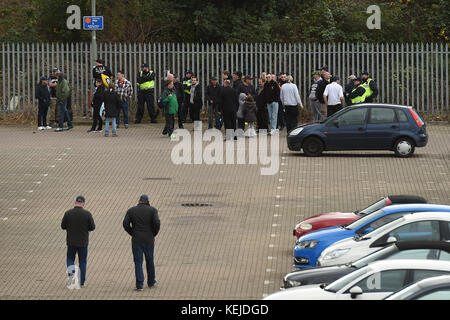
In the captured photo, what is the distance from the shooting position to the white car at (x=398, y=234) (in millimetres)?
15266

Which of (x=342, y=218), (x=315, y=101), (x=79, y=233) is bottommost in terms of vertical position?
(x=342, y=218)

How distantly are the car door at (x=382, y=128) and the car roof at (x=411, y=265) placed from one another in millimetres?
14678

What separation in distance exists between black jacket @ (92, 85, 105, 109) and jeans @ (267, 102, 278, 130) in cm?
480

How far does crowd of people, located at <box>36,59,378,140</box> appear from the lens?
99.3 ft

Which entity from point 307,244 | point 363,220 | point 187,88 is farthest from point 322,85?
point 307,244

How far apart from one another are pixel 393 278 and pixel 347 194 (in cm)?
1073

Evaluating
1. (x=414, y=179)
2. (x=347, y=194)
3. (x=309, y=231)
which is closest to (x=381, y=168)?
(x=414, y=179)

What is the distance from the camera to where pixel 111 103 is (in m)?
30.5

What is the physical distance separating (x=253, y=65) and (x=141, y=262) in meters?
20.2

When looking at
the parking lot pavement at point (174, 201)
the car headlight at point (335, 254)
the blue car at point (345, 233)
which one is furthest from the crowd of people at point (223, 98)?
the car headlight at point (335, 254)

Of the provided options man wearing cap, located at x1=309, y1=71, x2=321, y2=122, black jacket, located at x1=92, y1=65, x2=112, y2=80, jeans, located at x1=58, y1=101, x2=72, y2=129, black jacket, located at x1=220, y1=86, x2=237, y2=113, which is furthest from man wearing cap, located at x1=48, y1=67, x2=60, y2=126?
man wearing cap, located at x1=309, y1=71, x2=321, y2=122

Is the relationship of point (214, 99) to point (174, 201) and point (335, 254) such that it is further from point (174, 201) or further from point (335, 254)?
point (335, 254)

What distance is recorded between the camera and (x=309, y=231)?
18000 mm
